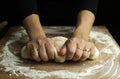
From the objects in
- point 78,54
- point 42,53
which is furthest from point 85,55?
point 42,53

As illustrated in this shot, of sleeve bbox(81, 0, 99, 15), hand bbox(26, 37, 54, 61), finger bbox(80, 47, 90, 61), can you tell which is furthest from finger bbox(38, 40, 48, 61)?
sleeve bbox(81, 0, 99, 15)

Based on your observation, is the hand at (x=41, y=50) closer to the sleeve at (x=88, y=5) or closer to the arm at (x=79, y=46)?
the arm at (x=79, y=46)

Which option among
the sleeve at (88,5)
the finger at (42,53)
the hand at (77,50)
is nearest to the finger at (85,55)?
the hand at (77,50)

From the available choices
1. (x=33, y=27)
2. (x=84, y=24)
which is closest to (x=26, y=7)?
(x=33, y=27)

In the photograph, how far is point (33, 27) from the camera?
34.2 inches

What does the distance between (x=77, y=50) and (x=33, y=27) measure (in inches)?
8.6

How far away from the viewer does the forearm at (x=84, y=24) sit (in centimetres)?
85

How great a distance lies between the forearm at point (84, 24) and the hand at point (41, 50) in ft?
0.44

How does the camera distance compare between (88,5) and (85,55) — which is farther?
(88,5)

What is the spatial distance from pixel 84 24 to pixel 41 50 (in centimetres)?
25

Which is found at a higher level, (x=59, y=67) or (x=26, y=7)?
(x=26, y=7)

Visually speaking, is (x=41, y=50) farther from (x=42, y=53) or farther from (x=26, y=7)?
Answer: (x=26, y=7)

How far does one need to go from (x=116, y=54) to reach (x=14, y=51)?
37cm

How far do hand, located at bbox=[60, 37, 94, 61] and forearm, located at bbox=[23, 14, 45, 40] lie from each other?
0.13 meters
